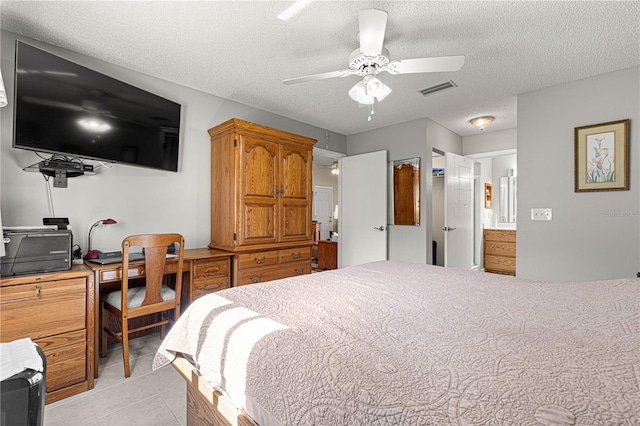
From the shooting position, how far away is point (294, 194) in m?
3.40

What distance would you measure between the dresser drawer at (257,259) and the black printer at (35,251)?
1.30 meters

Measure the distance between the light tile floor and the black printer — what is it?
833mm

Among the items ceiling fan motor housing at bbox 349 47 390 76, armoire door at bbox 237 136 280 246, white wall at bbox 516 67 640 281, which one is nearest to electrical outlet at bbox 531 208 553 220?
white wall at bbox 516 67 640 281

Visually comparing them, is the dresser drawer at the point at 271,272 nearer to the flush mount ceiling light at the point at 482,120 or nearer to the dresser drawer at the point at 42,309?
the dresser drawer at the point at 42,309

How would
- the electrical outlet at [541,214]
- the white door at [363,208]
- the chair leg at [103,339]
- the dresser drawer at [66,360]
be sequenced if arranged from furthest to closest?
the white door at [363,208] < the electrical outlet at [541,214] < the chair leg at [103,339] < the dresser drawer at [66,360]

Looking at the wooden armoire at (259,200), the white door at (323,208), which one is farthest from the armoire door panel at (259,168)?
the white door at (323,208)

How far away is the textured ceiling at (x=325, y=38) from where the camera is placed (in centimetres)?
187

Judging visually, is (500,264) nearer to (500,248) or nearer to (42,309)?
(500,248)

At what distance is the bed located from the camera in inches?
23.4

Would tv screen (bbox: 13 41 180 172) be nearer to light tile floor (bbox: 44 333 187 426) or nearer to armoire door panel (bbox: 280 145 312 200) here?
armoire door panel (bbox: 280 145 312 200)

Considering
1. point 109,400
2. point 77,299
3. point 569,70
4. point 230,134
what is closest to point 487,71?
point 569,70

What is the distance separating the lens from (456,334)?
91 cm

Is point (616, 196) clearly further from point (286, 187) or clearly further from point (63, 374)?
point (63, 374)

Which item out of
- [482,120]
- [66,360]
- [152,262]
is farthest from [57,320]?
[482,120]
